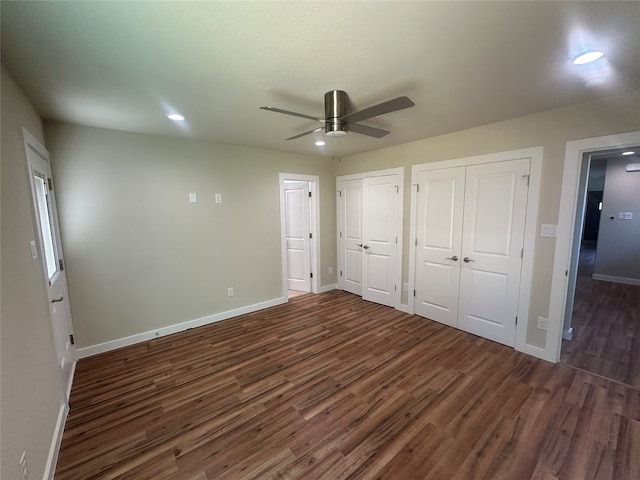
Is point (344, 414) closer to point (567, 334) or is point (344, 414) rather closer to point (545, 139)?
point (567, 334)

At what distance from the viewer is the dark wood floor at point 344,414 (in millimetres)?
1607

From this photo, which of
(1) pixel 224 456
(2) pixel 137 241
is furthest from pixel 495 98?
(2) pixel 137 241

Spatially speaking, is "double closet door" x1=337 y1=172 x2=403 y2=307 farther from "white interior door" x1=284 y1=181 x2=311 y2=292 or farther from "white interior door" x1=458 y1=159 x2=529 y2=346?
"white interior door" x1=458 y1=159 x2=529 y2=346

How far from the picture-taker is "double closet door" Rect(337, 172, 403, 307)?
402 cm

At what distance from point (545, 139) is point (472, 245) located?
1.29 m

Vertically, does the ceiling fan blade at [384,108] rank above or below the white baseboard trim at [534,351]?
above

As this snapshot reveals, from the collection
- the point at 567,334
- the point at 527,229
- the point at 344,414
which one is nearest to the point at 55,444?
the point at 344,414

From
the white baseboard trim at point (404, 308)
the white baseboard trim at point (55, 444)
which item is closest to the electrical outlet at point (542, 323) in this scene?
the white baseboard trim at point (404, 308)

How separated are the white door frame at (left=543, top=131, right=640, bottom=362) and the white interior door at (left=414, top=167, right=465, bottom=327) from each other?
36.6 inches

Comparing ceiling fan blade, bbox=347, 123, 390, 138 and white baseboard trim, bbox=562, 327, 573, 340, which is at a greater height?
ceiling fan blade, bbox=347, 123, 390, 138

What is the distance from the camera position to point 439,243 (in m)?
3.50

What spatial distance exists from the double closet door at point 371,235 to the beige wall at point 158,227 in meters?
1.21

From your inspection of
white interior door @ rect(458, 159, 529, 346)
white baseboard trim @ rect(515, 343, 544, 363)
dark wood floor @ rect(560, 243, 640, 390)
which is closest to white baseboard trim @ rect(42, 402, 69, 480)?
white interior door @ rect(458, 159, 529, 346)

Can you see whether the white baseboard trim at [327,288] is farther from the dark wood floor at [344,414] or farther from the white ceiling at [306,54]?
the white ceiling at [306,54]
